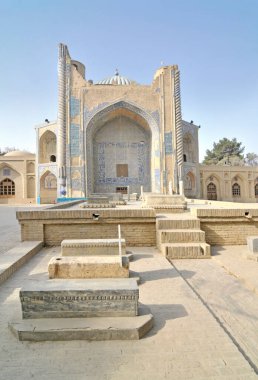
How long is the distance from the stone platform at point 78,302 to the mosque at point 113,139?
649 inches

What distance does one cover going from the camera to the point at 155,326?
7.13 ft

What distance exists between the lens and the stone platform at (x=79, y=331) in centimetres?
196

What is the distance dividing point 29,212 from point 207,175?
25427 millimetres

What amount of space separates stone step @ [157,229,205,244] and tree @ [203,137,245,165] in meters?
42.0

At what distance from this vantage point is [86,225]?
5.43 metres

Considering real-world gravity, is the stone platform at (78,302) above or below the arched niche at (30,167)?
below

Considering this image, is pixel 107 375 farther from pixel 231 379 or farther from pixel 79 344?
pixel 231 379

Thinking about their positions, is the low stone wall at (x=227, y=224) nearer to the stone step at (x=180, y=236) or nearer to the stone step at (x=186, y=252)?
the stone step at (x=180, y=236)

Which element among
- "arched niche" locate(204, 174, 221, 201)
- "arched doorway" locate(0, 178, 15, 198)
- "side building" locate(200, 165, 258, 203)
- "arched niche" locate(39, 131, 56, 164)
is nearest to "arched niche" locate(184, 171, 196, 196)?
"side building" locate(200, 165, 258, 203)

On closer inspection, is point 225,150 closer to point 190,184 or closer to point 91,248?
point 190,184

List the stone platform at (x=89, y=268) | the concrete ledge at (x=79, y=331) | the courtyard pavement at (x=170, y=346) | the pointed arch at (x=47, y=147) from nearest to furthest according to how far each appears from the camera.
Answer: the courtyard pavement at (x=170, y=346)
the concrete ledge at (x=79, y=331)
the stone platform at (x=89, y=268)
the pointed arch at (x=47, y=147)

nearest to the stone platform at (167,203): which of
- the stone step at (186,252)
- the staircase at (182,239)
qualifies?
the staircase at (182,239)

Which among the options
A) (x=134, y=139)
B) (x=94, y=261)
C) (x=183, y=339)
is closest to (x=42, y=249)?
(x=94, y=261)

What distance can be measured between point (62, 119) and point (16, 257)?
17.5 m
